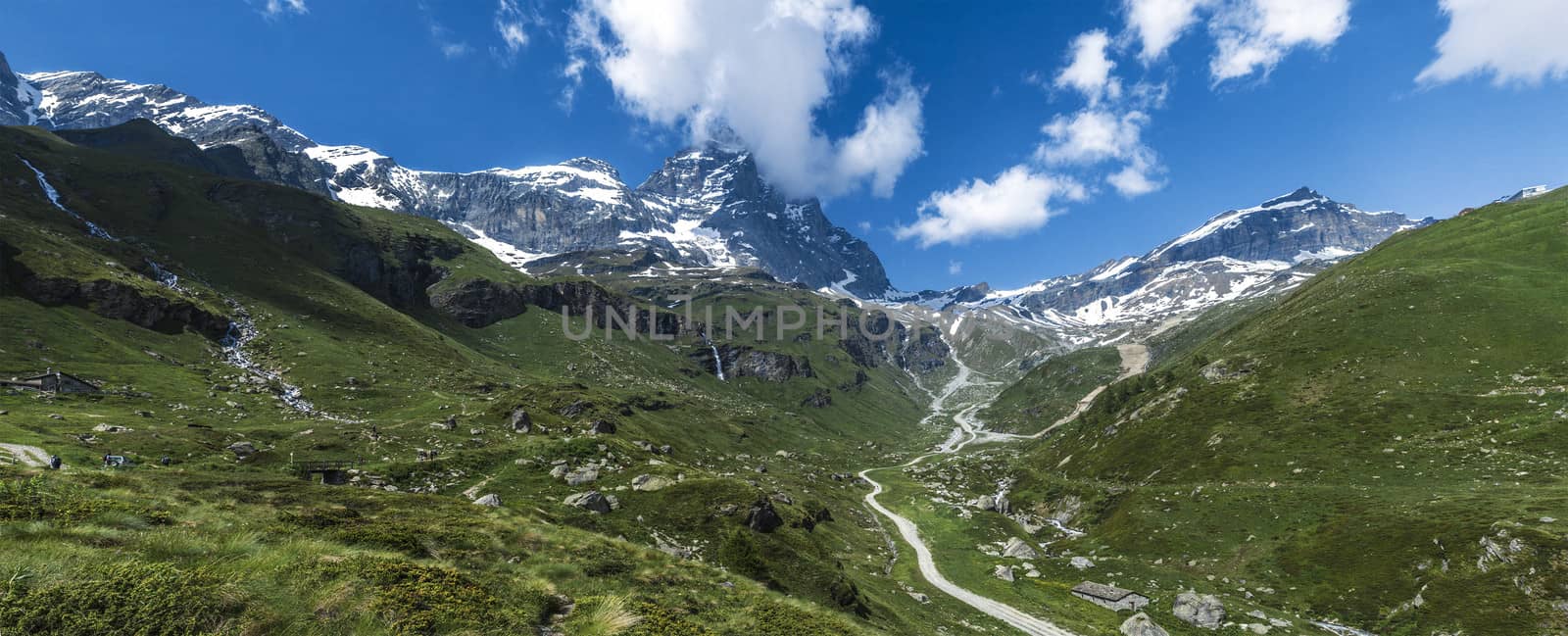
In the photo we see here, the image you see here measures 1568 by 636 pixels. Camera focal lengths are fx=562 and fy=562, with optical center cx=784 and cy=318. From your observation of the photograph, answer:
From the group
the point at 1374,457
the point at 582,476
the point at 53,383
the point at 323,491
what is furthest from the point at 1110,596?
the point at 53,383

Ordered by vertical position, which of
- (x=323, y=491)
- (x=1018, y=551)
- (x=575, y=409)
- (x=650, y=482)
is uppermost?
(x=323, y=491)

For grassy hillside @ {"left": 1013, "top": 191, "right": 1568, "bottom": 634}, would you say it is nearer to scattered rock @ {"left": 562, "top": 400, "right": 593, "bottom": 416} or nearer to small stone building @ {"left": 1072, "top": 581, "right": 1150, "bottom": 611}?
small stone building @ {"left": 1072, "top": 581, "right": 1150, "bottom": 611}

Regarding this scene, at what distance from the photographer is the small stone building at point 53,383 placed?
8001cm

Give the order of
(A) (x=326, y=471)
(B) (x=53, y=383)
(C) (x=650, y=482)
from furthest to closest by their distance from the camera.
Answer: (B) (x=53, y=383), (C) (x=650, y=482), (A) (x=326, y=471)

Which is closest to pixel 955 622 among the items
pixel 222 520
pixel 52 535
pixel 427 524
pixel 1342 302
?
pixel 427 524

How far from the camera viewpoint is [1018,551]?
267 feet

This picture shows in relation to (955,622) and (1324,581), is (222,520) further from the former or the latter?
(1324,581)

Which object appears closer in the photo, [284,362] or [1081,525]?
[1081,525]

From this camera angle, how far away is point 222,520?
1662 centimetres

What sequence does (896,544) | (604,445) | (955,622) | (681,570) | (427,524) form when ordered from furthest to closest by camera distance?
(896,544) < (604,445) < (955,622) < (681,570) < (427,524)

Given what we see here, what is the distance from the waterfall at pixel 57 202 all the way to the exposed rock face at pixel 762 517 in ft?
719

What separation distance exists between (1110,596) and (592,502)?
54759mm

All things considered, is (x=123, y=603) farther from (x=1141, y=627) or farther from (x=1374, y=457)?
(x=1374, y=457)

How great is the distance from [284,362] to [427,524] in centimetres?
15334
